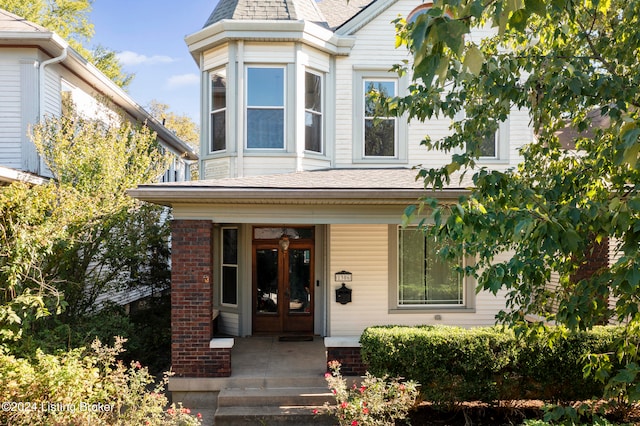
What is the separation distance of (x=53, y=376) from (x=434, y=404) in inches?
196

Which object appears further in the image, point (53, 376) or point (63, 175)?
point (63, 175)

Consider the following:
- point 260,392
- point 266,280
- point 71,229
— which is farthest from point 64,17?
point 260,392

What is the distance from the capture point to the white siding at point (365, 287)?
8938mm

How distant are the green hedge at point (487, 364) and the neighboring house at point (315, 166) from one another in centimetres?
A: 138

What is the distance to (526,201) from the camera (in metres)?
3.22

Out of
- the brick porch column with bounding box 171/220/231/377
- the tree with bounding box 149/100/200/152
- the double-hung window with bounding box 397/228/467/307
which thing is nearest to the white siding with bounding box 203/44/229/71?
the brick porch column with bounding box 171/220/231/377

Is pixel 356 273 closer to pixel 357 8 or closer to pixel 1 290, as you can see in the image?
pixel 1 290

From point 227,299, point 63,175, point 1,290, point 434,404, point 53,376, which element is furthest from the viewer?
point 227,299

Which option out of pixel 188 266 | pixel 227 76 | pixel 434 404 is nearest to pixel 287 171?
pixel 227 76

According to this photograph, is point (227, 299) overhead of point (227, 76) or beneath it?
beneath

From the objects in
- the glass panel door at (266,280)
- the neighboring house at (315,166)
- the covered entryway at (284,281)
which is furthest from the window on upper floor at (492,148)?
the glass panel door at (266,280)

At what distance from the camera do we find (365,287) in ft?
29.4

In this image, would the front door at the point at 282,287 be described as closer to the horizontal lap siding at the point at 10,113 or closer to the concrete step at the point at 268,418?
the concrete step at the point at 268,418

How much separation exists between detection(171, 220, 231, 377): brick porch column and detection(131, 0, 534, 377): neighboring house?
0.63 meters
